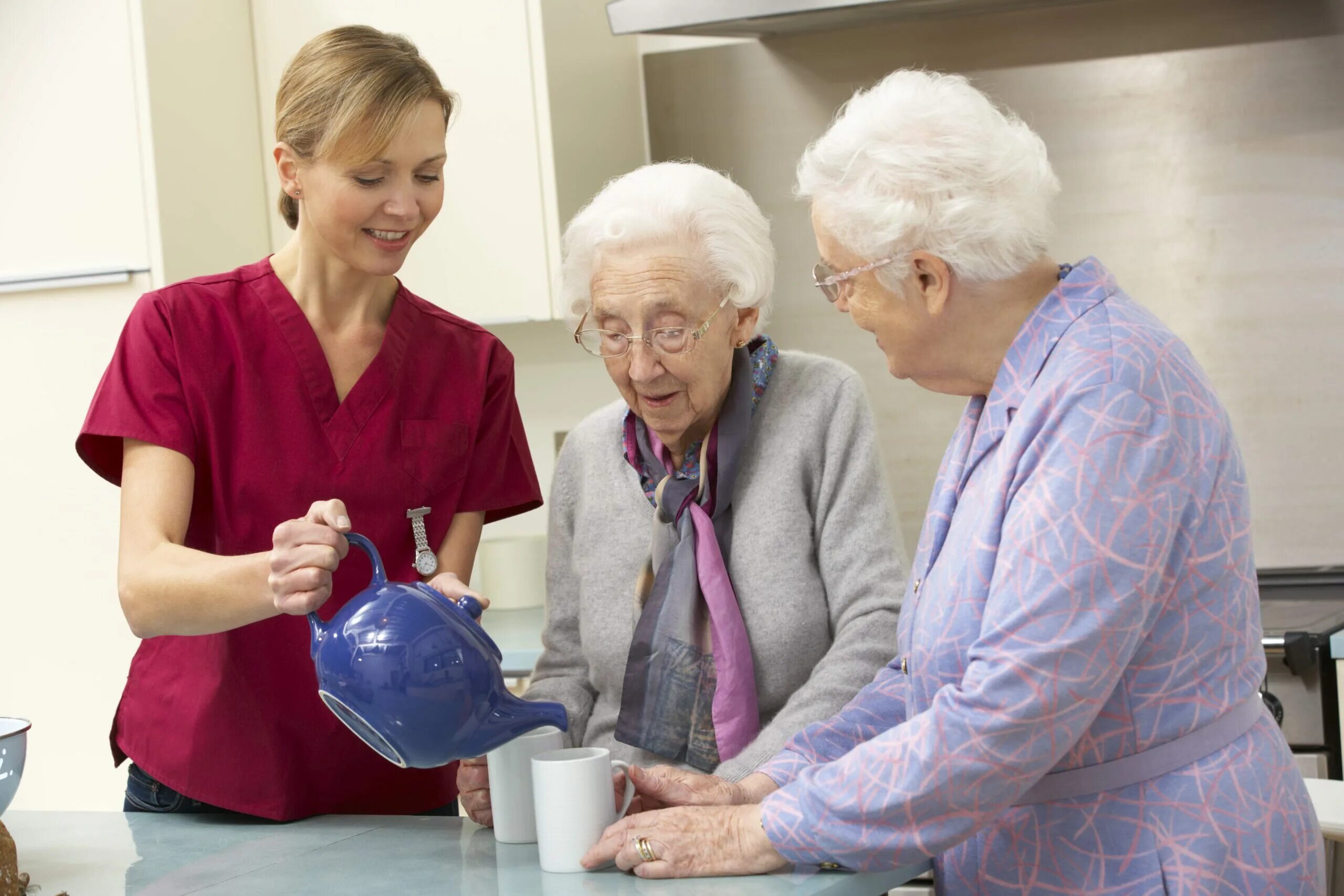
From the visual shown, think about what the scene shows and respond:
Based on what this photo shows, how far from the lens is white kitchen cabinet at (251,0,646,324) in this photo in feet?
8.19

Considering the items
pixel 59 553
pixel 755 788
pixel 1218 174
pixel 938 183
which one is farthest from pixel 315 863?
pixel 1218 174

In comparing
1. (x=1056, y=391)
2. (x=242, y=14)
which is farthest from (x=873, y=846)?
(x=242, y=14)

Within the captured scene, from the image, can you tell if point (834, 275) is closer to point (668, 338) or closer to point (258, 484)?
point (668, 338)

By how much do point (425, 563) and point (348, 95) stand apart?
0.48 m

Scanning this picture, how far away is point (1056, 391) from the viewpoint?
1025 mm

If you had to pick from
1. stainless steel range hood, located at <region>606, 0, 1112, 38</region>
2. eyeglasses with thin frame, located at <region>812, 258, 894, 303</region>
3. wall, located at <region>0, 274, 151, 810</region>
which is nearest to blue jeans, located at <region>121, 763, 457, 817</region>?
eyeglasses with thin frame, located at <region>812, 258, 894, 303</region>

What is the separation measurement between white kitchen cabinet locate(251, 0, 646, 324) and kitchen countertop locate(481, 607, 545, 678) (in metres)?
0.56

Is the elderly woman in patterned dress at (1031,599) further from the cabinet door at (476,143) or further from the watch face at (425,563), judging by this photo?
the cabinet door at (476,143)

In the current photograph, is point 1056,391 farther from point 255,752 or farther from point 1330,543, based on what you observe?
point 1330,543

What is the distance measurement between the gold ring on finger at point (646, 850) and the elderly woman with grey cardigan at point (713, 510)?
0.31 meters

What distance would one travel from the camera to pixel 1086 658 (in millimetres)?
963

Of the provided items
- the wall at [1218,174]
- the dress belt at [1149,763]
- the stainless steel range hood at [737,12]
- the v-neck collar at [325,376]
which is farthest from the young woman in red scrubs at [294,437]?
the wall at [1218,174]

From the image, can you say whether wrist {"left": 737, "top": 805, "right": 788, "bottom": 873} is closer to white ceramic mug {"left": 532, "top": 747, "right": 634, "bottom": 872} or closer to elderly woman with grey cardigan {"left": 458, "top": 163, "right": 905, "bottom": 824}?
white ceramic mug {"left": 532, "top": 747, "right": 634, "bottom": 872}

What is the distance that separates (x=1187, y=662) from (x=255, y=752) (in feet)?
2.86
